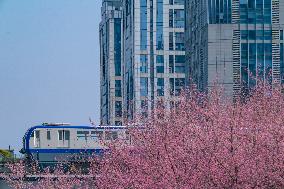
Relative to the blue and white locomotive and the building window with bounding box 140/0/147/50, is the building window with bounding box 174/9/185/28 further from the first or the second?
the blue and white locomotive

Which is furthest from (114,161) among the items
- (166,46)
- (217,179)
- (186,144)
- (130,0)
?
(130,0)

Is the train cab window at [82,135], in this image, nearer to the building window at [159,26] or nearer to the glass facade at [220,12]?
the glass facade at [220,12]

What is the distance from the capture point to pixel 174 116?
33.0 meters

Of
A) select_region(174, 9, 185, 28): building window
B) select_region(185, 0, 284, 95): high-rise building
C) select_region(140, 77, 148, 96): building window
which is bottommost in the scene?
select_region(140, 77, 148, 96): building window

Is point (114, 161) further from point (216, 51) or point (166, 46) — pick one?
point (166, 46)

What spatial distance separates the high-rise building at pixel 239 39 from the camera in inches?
3760

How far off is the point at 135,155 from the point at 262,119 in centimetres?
529

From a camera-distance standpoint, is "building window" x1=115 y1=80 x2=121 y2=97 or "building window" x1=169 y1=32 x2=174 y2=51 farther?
"building window" x1=115 y1=80 x2=121 y2=97

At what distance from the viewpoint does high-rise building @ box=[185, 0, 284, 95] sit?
9550 cm

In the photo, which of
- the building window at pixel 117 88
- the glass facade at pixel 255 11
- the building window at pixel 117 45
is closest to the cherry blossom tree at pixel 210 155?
the glass facade at pixel 255 11

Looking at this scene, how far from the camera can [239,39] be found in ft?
319

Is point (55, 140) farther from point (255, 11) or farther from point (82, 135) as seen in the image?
point (255, 11)

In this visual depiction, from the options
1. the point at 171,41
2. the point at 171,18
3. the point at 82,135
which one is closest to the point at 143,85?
the point at 171,41

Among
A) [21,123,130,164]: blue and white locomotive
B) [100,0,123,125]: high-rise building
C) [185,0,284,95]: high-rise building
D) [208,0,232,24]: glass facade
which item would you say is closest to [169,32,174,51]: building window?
[100,0,123,125]: high-rise building
